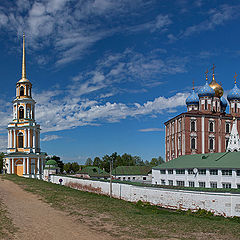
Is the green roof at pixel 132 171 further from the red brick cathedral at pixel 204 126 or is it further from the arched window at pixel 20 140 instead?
the arched window at pixel 20 140

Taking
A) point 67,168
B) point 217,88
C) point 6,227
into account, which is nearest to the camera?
point 6,227

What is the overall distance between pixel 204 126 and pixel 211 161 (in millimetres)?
22811

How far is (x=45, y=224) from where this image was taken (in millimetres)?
16625

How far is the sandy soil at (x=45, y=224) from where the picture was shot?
14406 millimetres

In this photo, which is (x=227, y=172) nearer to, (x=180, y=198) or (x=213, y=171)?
(x=213, y=171)

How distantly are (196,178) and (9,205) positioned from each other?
25047 millimetres

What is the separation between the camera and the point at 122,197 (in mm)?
35000

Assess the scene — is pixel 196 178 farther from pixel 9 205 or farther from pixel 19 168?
pixel 19 168

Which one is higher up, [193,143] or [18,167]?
[193,143]

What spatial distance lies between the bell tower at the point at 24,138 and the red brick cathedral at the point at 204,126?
92.0ft

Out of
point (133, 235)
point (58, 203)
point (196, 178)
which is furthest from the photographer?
point (196, 178)

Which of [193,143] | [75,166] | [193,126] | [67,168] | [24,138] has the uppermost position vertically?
[193,126]

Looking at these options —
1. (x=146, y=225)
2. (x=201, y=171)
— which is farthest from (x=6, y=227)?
(x=201, y=171)

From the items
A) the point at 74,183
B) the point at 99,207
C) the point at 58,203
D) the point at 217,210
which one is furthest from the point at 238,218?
the point at 74,183
